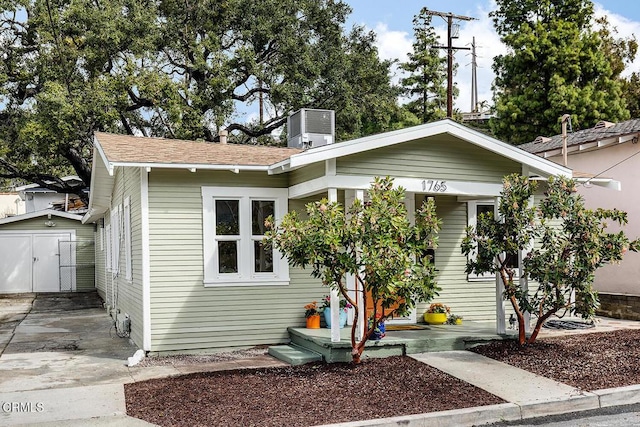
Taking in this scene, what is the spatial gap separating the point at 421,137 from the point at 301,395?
4279 mm

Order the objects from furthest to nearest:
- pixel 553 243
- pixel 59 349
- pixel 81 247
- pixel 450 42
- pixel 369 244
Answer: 1. pixel 81 247
2. pixel 450 42
3. pixel 59 349
4. pixel 553 243
5. pixel 369 244

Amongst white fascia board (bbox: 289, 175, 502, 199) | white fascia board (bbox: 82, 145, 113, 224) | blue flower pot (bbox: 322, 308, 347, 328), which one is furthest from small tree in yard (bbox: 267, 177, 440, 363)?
white fascia board (bbox: 82, 145, 113, 224)

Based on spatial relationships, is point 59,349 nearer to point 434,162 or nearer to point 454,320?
point 454,320

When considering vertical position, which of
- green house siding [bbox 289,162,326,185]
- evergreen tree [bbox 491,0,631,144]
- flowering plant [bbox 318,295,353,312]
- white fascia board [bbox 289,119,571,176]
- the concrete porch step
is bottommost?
the concrete porch step

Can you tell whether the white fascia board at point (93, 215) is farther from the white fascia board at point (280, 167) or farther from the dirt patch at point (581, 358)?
the dirt patch at point (581, 358)

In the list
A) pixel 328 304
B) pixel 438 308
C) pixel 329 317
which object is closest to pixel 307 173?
pixel 328 304

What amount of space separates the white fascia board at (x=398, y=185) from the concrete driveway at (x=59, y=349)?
3669mm

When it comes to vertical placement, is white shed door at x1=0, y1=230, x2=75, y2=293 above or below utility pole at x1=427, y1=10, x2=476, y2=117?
below

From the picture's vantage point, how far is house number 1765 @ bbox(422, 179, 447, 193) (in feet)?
31.4

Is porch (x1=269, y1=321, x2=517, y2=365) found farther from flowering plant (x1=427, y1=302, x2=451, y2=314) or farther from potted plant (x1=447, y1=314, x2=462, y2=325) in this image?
flowering plant (x1=427, y1=302, x2=451, y2=314)

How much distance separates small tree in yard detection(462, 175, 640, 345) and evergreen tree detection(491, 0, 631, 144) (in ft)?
57.1

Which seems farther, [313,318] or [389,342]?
[313,318]

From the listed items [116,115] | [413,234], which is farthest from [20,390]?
[116,115]

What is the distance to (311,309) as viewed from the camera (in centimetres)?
1020
